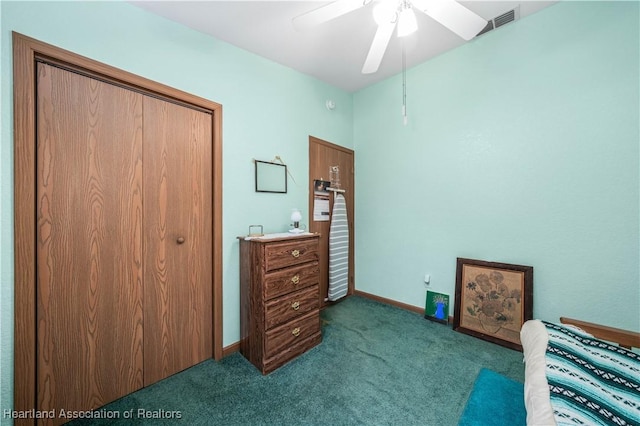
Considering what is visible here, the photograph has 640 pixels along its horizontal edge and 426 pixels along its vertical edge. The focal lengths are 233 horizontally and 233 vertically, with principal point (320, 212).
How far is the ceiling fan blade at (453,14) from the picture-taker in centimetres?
123

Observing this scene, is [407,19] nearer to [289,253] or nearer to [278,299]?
[289,253]

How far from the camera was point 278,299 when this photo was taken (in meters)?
1.84

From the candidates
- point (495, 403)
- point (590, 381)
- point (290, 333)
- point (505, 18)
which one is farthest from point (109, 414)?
point (505, 18)

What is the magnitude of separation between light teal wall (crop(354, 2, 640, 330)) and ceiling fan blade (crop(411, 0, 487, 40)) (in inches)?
39.0

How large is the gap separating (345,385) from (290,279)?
829 millimetres

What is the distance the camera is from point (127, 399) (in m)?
1.53

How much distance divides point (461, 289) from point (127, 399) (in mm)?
2805

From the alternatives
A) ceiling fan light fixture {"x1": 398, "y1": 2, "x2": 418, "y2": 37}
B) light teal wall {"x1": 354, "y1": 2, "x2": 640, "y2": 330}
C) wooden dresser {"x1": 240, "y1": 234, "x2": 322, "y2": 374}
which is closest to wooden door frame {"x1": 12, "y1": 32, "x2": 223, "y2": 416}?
wooden dresser {"x1": 240, "y1": 234, "x2": 322, "y2": 374}

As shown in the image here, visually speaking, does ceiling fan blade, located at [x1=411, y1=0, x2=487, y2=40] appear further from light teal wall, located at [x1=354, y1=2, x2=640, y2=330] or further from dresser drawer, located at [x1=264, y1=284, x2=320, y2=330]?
dresser drawer, located at [x1=264, y1=284, x2=320, y2=330]

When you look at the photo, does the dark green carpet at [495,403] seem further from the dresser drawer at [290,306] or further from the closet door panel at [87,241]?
the closet door panel at [87,241]

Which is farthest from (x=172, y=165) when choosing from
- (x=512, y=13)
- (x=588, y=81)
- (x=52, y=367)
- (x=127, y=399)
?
(x=588, y=81)

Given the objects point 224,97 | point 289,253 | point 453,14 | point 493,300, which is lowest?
point 493,300

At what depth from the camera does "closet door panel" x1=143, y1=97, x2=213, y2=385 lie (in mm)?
1665

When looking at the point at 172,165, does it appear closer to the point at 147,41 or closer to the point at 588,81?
the point at 147,41
